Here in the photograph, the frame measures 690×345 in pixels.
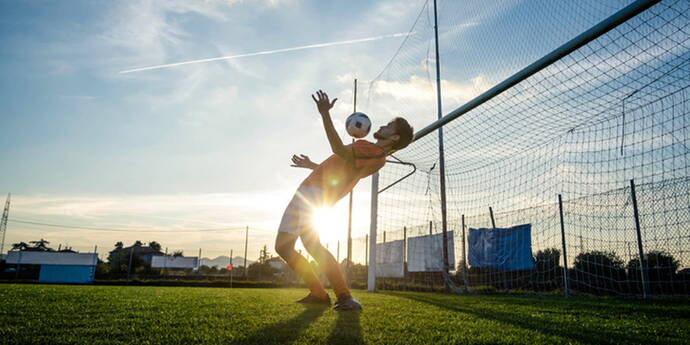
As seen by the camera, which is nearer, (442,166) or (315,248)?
(315,248)

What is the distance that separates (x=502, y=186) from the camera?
795 cm

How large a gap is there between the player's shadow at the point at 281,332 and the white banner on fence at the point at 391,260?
1125 centimetres

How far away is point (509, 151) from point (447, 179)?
295 centimetres

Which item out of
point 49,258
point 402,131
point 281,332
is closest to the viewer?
point 281,332

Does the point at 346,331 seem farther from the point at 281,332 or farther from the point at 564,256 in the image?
the point at 564,256

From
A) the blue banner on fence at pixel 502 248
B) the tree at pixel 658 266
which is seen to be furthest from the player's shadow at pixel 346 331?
the blue banner on fence at pixel 502 248

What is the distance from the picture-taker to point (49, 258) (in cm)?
3216

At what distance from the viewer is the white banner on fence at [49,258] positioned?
3163cm

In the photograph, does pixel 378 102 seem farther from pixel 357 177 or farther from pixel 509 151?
pixel 357 177

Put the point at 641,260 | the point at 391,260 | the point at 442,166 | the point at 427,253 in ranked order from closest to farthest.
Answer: the point at 641,260 → the point at 442,166 → the point at 427,253 → the point at 391,260

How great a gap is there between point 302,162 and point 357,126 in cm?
67

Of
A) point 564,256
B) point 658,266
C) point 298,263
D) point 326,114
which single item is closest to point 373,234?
point 564,256

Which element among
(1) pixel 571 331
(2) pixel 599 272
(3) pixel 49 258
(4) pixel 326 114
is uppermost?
(4) pixel 326 114

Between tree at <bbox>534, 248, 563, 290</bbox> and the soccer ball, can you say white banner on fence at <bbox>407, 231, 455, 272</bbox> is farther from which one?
the soccer ball
